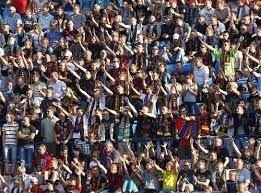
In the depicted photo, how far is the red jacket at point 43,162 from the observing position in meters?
20.8

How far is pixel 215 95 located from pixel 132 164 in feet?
7.64

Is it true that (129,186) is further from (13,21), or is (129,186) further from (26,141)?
(13,21)

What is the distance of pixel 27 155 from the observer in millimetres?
21281

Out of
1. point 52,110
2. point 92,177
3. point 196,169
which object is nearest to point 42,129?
point 52,110

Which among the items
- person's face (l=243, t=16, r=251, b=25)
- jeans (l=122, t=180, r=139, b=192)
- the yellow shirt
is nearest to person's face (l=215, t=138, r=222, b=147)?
the yellow shirt

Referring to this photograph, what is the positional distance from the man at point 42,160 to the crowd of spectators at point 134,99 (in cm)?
3

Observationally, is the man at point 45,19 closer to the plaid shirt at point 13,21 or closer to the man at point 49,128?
the plaid shirt at point 13,21

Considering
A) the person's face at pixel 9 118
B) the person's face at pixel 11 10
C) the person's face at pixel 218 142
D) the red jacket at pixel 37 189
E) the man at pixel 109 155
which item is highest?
the person's face at pixel 11 10

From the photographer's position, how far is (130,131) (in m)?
21.1


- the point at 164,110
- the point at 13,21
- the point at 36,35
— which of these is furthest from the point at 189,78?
the point at 13,21

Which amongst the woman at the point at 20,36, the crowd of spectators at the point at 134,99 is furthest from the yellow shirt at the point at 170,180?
the woman at the point at 20,36

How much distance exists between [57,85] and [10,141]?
Result: 1.77 metres

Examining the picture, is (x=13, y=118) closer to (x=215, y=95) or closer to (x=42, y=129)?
(x=42, y=129)

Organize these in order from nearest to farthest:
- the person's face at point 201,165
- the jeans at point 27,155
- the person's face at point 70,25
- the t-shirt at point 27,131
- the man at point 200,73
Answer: the person's face at point 201,165 < the jeans at point 27,155 < the t-shirt at point 27,131 < the man at point 200,73 < the person's face at point 70,25
